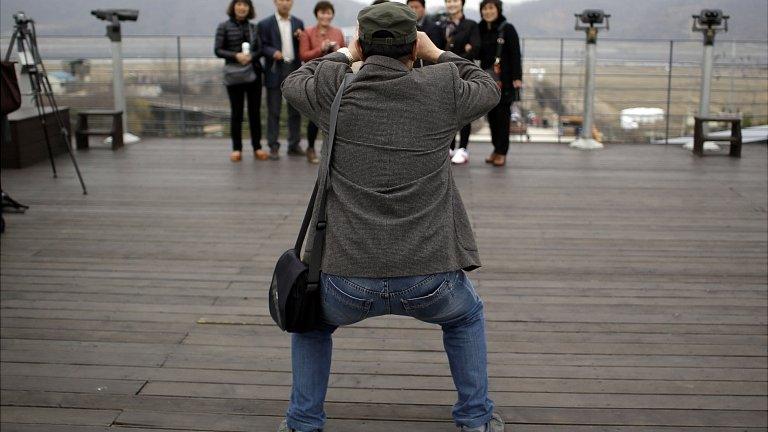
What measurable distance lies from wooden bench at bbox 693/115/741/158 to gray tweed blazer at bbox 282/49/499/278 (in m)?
6.96

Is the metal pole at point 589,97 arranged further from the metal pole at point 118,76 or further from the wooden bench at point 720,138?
the metal pole at point 118,76

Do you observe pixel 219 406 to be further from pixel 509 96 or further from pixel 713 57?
pixel 713 57

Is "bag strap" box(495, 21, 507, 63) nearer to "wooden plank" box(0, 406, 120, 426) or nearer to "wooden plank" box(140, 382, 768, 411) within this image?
"wooden plank" box(140, 382, 768, 411)

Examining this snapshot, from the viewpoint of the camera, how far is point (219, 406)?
3.32 m

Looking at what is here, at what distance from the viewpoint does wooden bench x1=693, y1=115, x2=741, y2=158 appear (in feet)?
29.5

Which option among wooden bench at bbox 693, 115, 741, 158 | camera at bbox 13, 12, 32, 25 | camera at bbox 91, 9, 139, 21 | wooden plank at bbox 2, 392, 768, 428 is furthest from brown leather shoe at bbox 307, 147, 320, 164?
wooden plank at bbox 2, 392, 768, 428

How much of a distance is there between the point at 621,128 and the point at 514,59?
8.80ft

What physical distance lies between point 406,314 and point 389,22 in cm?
79

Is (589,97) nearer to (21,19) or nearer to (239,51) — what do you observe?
(239,51)

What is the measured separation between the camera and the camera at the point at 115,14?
32.5 ft

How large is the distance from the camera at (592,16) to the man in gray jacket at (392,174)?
7252 mm

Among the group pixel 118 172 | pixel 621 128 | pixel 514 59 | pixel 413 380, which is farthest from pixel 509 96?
pixel 413 380

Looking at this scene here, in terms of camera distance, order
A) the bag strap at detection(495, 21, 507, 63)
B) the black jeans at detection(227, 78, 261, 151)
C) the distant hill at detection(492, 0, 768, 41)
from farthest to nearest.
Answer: the distant hill at detection(492, 0, 768, 41), the black jeans at detection(227, 78, 261, 151), the bag strap at detection(495, 21, 507, 63)

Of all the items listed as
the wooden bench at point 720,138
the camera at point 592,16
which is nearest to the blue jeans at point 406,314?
the wooden bench at point 720,138
